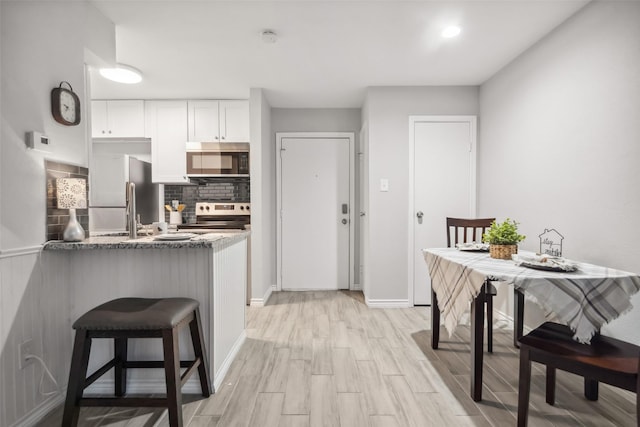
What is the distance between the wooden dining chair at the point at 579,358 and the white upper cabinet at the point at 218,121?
11.2 ft

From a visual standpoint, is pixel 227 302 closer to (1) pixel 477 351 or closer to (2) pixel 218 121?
(1) pixel 477 351

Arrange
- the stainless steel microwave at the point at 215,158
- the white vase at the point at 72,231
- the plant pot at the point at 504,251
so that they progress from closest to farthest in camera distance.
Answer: the white vase at the point at 72,231
the plant pot at the point at 504,251
the stainless steel microwave at the point at 215,158

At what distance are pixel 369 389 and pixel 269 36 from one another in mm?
2487

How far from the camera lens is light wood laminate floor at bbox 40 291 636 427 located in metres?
1.62

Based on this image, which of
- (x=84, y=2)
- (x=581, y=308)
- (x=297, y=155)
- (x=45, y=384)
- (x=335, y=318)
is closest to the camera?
(x=581, y=308)

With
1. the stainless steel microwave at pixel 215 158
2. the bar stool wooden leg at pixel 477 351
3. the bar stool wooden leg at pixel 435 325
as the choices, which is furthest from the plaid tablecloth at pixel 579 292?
the stainless steel microwave at pixel 215 158

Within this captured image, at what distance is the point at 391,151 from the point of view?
3.47 meters

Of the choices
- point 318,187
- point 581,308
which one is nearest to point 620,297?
point 581,308

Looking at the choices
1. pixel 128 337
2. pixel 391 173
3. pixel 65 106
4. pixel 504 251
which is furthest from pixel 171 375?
pixel 391 173

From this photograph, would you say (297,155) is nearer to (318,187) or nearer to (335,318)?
(318,187)

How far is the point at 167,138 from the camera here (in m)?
3.92

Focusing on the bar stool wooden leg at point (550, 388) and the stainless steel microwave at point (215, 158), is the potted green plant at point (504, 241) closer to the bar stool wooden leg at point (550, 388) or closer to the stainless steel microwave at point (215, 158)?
the bar stool wooden leg at point (550, 388)

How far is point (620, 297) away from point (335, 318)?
7.06 ft

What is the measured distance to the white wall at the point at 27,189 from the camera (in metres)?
1.46
